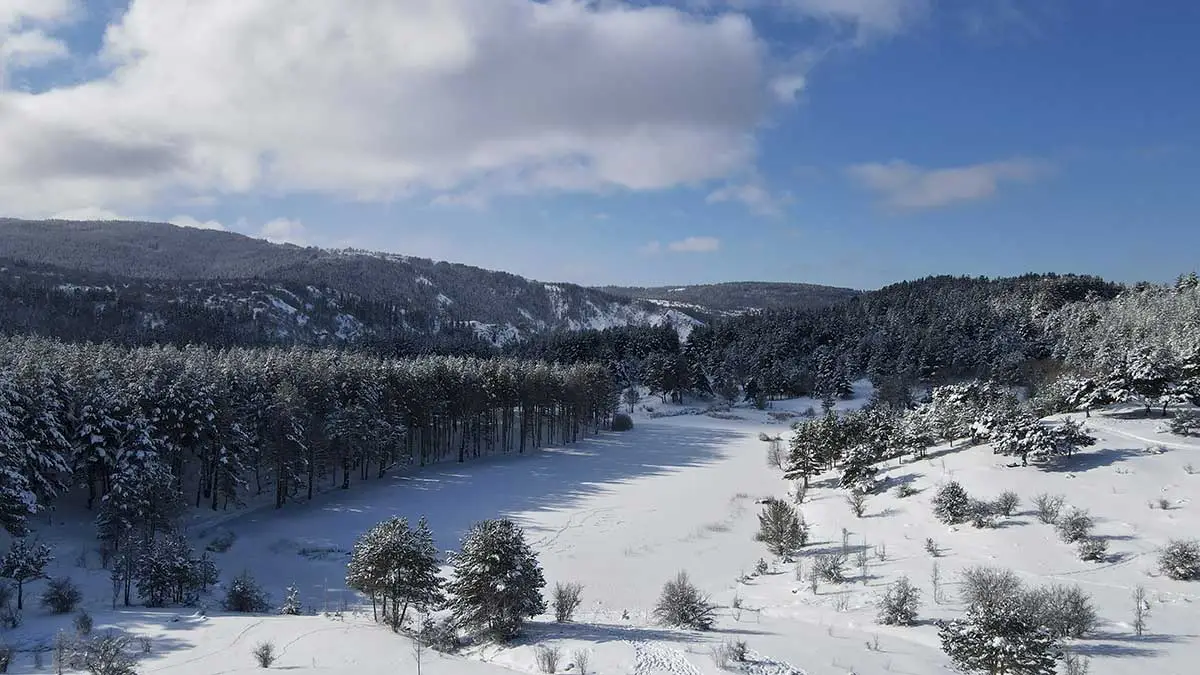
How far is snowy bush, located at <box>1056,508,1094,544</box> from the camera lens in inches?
1030

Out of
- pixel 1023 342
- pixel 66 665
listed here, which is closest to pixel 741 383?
pixel 1023 342

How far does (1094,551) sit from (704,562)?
612 inches

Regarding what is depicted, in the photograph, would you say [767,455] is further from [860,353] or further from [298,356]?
[860,353]

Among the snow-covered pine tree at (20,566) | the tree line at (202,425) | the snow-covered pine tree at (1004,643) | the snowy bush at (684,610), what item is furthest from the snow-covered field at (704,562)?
the tree line at (202,425)

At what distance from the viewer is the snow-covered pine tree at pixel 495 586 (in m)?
19.2

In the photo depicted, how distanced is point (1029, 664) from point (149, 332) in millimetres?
170934

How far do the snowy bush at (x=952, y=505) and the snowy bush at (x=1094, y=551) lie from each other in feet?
18.4

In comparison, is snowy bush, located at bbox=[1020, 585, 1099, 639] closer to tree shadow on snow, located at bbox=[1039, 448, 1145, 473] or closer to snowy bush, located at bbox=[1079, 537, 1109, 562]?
snowy bush, located at bbox=[1079, 537, 1109, 562]

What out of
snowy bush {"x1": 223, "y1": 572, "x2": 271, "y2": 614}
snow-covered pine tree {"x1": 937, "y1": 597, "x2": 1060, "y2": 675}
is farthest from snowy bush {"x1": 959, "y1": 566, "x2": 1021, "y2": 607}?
snowy bush {"x1": 223, "y1": 572, "x2": 271, "y2": 614}

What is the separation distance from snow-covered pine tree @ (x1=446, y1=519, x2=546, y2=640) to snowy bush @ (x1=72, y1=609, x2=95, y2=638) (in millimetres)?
10840

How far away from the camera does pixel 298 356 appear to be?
63.8 meters

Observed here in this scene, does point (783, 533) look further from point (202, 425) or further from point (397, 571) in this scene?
point (202, 425)

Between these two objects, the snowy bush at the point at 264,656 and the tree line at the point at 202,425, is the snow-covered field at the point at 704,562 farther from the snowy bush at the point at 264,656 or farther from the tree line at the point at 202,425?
the tree line at the point at 202,425

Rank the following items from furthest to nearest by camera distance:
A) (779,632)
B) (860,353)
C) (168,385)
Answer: (860,353)
(168,385)
(779,632)
